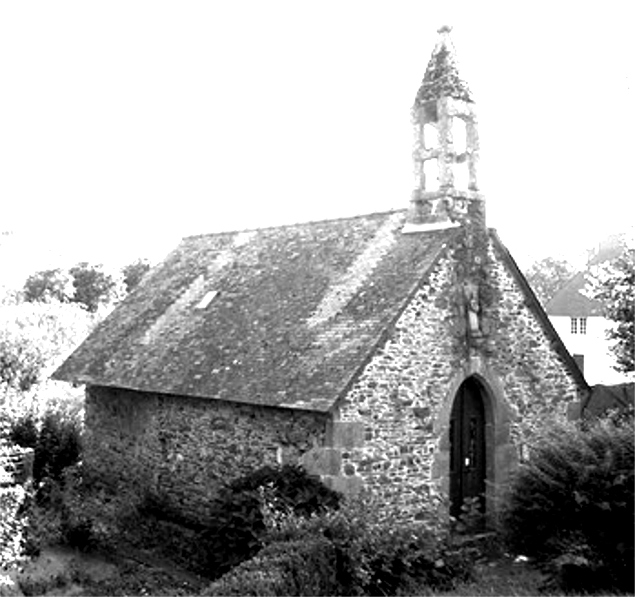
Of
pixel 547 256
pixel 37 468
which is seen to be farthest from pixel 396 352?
pixel 547 256

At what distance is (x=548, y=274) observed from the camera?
75.7 meters

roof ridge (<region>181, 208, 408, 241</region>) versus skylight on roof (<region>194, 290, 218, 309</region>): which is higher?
roof ridge (<region>181, 208, 408, 241</region>)

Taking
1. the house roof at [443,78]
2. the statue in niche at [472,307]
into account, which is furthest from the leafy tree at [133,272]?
the statue in niche at [472,307]

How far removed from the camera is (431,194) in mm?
17094

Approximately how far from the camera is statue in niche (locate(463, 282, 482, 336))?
16.6 metres

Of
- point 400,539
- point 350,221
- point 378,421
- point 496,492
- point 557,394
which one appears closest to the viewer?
point 400,539

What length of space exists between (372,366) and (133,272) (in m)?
47.0

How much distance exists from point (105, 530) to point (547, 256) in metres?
66.1

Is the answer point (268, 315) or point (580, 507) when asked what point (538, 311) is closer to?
point (268, 315)

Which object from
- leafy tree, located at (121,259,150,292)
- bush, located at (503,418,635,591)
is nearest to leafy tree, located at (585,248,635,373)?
bush, located at (503,418,635,591)

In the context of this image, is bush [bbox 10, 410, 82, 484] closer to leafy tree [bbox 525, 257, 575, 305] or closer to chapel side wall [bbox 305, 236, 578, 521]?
chapel side wall [bbox 305, 236, 578, 521]

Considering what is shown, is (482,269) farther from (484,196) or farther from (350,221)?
(350,221)

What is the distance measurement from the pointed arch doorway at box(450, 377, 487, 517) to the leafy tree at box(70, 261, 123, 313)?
136ft

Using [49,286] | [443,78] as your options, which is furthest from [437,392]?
[49,286]
